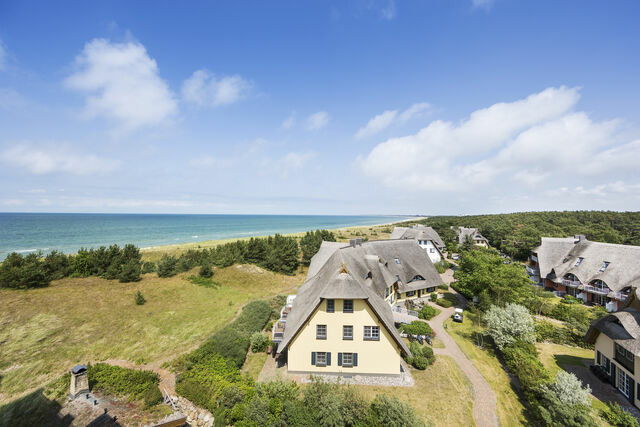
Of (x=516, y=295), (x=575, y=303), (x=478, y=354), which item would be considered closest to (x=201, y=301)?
(x=478, y=354)

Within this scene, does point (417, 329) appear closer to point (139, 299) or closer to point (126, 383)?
point (126, 383)

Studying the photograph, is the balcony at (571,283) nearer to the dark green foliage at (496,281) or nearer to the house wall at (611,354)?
the dark green foliage at (496,281)

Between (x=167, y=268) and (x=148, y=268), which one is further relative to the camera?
(x=148, y=268)

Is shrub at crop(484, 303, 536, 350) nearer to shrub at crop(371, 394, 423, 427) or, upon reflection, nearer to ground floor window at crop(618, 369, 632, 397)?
ground floor window at crop(618, 369, 632, 397)

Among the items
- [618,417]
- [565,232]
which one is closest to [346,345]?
[618,417]

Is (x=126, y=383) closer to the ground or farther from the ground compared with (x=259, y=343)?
farther from the ground

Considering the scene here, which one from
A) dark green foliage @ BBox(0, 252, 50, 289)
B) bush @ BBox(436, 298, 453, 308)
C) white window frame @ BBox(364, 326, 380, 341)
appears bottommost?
bush @ BBox(436, 298, 453, 308)

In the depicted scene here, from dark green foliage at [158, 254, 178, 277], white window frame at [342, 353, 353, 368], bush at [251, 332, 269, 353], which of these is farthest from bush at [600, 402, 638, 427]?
dark green foliage at [158, 254, 178, 277]
